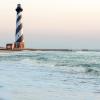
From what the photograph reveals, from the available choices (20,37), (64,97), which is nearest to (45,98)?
(64,97)

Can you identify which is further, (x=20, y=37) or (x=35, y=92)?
(x=20, y=37)

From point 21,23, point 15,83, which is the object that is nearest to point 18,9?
point 21,23

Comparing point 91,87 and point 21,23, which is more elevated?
point 21,23

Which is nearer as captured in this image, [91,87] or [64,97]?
[64,97]

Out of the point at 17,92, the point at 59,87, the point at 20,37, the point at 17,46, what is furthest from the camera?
the point at 17,46

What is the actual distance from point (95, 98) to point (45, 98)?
1339 millimetres

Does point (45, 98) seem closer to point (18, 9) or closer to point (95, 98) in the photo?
point (95, 98)

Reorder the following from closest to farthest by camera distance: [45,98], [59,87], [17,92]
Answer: [45,98]
[17,92]
[59,87]

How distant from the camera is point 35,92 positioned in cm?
A: 1158

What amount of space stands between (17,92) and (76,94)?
5.44 feet

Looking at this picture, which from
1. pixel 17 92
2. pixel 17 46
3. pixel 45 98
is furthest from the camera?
pixel 17 46

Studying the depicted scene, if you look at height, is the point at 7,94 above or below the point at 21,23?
below

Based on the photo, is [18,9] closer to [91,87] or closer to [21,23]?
[21,23]

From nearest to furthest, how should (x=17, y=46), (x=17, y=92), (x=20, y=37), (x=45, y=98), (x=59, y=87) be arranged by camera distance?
(x=45, y=98) → (x=17, y=92) → (x=59, y=87) → (x=20, y=37) → (x=17, y=46)
